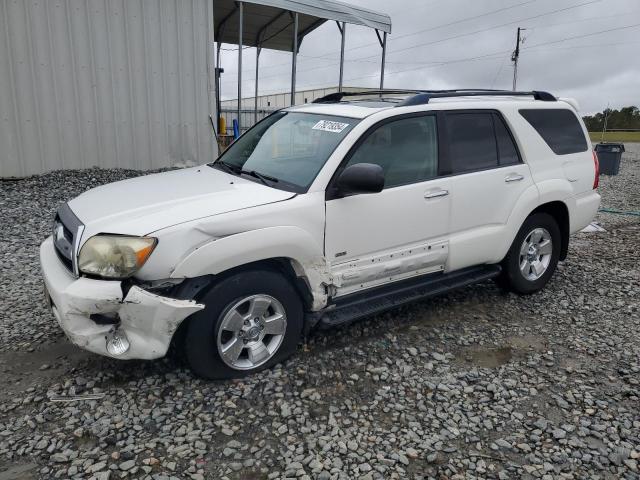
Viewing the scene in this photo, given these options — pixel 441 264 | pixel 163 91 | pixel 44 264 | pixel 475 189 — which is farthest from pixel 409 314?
pixel 163 91

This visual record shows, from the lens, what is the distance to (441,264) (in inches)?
154

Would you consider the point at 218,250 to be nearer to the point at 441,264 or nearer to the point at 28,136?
the point at 441,264

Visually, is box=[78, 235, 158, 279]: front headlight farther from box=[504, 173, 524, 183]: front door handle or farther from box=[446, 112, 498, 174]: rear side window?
box=[504, 173, 524, 183]: front door handle

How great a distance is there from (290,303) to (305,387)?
543 millimetres

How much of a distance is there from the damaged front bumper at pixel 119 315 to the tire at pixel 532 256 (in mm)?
2976

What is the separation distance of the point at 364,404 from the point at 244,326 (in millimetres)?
884

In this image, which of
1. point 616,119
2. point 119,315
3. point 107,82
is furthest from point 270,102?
point 616,119

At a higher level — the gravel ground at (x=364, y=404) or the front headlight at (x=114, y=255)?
the front headlight at (x=114, y=255)

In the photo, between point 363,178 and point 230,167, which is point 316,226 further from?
point 230,167

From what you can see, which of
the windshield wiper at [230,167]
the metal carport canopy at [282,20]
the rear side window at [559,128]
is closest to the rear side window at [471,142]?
the rear side window at [559,128]

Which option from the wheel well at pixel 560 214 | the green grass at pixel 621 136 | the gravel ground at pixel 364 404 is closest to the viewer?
the gravel ground at pixel 364 404

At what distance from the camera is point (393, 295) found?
12.1ft

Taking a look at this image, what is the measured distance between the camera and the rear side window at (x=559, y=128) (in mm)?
4492

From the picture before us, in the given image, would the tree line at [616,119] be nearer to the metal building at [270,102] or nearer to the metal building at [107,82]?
the metal building at [270,102]
